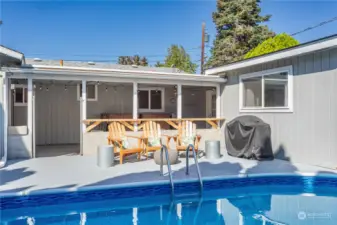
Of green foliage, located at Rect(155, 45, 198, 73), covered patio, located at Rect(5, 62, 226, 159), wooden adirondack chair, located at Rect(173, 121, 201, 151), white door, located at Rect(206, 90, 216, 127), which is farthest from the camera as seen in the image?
green foliage, located at Rect(155, 45, 198, 73)

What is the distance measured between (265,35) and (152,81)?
17.0 m

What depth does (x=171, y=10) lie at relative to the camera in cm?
2081

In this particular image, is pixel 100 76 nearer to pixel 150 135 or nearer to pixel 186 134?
pixel 150 135

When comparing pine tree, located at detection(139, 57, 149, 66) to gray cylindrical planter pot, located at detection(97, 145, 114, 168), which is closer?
gray cylindrical planter pot, located at detection(97, 145, 114, 168)

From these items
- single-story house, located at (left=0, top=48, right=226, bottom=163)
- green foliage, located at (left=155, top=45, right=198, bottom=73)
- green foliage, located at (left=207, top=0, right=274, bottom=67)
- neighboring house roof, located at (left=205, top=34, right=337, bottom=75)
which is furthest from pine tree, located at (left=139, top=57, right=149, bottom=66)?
neighboring house roof, located at (left=205, top=34, right=337, bottom=75)

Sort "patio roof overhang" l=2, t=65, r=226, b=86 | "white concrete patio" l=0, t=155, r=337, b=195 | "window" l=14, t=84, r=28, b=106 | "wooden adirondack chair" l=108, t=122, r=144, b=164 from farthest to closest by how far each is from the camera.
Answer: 1. "window" l=14, t=84, r=28, b=106
2. "patio roof overhang" l=2, t=65, r=226, b=86
3. "wooden adirondack chair" l=108, t=122, r=144, b=164
4. "white concrete patio" l=0, t=155, r=337, b=195

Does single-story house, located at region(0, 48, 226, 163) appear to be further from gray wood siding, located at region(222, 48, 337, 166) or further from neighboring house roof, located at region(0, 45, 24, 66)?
gray wood siding, located at region(222, 48, 337, 166)

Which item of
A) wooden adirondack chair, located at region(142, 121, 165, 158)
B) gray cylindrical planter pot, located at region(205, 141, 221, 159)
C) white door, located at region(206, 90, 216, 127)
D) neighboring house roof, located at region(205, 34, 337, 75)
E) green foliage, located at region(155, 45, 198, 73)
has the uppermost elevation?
green foliage, located at region(155, 45, 198, 73)

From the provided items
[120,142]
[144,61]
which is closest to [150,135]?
[120,142]

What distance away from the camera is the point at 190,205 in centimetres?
528

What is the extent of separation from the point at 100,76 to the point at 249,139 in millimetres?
4665

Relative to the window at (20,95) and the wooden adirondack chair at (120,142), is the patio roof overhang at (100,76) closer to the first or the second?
the wooden adirondack chair at (120,142)

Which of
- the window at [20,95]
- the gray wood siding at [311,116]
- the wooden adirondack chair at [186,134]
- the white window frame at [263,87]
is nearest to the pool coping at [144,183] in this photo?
the gray wood siding at [311,116]

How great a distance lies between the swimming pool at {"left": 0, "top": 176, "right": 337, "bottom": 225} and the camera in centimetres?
471
